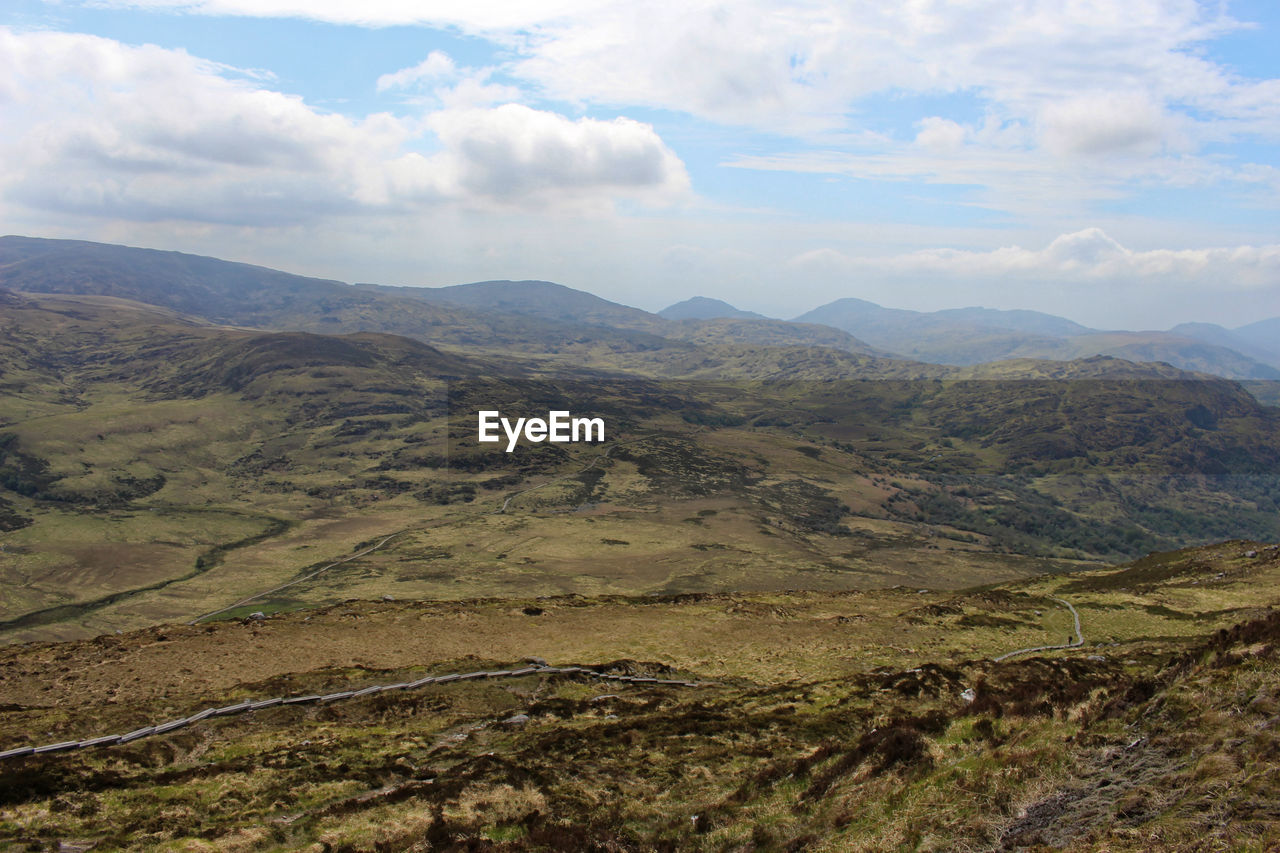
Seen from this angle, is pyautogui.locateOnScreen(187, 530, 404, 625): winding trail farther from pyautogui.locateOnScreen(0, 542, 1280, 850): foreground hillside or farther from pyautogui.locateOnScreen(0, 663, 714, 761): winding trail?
pyautogui.locateOnScreen(0, 663, 714, 761): winding trail

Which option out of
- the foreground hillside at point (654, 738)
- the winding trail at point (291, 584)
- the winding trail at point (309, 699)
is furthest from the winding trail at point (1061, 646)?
the winding trail at point (291, 584)

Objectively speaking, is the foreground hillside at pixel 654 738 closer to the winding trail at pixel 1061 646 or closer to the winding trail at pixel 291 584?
the winding trail at pixel 1061 646

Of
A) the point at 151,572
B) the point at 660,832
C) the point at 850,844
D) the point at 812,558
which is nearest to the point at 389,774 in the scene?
the point at 660,832

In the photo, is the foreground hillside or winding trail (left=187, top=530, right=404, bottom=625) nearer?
the foreground hillside

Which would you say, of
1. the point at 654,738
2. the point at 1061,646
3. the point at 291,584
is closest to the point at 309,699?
the point at 654,738

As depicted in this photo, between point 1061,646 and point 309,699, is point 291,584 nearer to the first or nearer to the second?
point 309,699

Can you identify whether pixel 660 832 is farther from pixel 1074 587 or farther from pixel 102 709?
pixel 1074 587

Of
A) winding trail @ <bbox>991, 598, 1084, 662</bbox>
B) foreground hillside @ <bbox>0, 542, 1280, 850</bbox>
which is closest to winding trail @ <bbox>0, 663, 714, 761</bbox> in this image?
foreground hillside @ <bbox>0, 542, 1280, 850</bbox>
